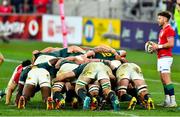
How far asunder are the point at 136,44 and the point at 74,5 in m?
8.57

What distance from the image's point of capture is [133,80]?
14.6 m

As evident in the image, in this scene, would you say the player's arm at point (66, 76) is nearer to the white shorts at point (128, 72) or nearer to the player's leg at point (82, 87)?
the player's leg at point (82, 87)

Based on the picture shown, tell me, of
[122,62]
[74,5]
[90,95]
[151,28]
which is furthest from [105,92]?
[74,5]

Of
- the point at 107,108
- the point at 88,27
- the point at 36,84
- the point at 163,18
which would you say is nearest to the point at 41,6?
the point at 88,27

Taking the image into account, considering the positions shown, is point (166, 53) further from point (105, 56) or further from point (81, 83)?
point (81, 83)

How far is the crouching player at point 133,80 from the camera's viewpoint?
47.0ft

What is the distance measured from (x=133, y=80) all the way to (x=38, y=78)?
1791 millimetres

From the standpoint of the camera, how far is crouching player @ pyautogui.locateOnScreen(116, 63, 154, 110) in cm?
1434

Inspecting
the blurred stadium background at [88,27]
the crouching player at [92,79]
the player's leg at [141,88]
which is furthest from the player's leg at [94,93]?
the blurred stadium background at [88,27]

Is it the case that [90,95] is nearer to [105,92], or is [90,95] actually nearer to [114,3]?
[105,92]

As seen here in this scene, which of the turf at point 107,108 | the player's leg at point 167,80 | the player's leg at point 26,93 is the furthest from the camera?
the player's leg at point 167,80

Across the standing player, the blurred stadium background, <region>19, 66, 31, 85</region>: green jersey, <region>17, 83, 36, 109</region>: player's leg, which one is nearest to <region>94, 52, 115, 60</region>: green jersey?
the standing player

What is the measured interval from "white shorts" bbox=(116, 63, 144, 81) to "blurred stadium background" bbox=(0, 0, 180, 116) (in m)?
8.44

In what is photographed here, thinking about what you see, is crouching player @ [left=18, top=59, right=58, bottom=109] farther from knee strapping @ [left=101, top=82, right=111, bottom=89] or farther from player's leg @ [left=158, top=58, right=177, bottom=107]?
player's leg @ [left=158, top=58, right=177, bottom=107]
